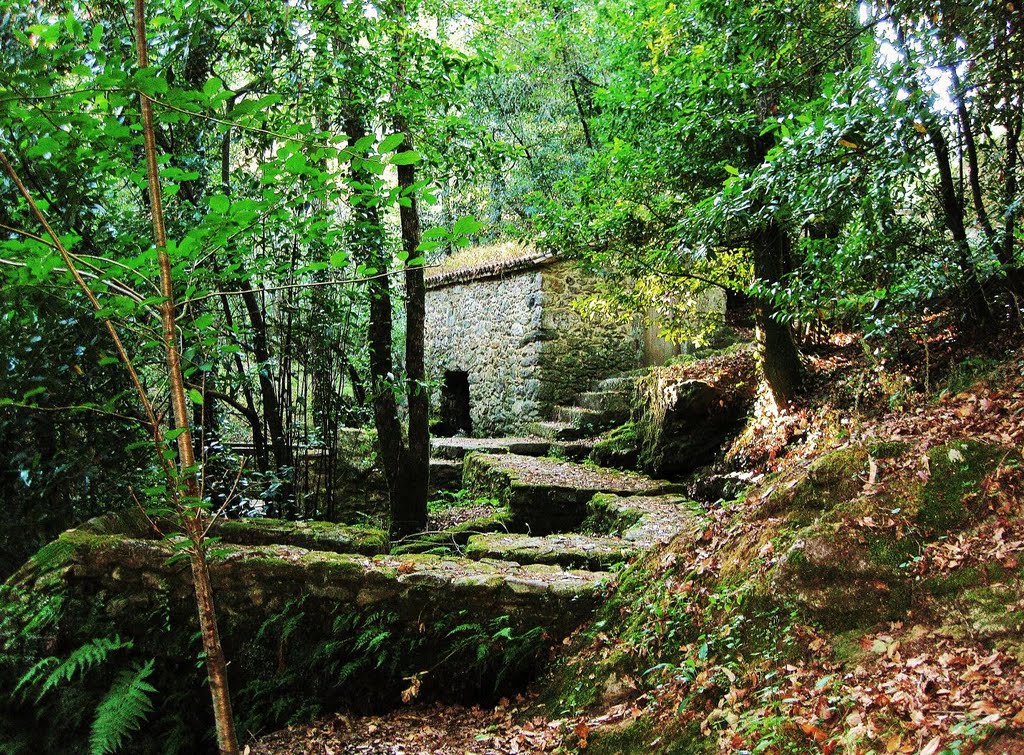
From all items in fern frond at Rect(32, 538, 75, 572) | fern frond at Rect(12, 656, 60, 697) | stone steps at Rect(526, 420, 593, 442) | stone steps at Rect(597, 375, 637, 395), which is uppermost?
stone steps at Rect(597, 375, 637, 395)

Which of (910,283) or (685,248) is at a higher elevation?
(685,248)

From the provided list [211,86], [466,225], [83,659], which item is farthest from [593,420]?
[211,86]

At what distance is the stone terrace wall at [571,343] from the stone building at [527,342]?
0.05 feet

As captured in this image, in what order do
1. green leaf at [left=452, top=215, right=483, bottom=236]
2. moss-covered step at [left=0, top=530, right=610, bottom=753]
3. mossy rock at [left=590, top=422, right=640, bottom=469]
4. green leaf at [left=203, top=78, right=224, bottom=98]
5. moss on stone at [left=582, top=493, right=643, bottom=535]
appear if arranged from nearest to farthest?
green leaf at [left=203, top=78, right=224, bottom=98] < green leaf at [left=452, top=215, right=483, bottom=236] < moss-covered step at [left=0, top=530, right=610, bottom=753] < moss on stone at [left=582, top=493, right=643, bottom=535] < mossy rock at [left=590, top=422, right=640, bottom=469]

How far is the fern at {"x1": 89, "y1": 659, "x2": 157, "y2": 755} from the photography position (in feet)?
9.93

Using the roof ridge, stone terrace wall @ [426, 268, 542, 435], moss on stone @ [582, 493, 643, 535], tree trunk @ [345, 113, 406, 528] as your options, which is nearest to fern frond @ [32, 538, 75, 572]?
tree trunk @ [345, 113, 406, 528]

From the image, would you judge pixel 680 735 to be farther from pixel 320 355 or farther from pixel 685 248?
pixel 320 355

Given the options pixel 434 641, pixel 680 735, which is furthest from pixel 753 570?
pixel 434 641

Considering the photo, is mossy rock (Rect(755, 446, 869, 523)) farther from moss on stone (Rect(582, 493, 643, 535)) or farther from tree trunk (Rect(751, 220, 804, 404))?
tree trunk (Rect(751, 220, 804, 404))

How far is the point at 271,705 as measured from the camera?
11.3 ft

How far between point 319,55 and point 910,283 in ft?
14.6

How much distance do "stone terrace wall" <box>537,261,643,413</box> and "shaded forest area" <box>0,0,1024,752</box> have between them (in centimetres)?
301

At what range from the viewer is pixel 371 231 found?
5250mm

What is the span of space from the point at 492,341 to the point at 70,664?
9372 millimetres
